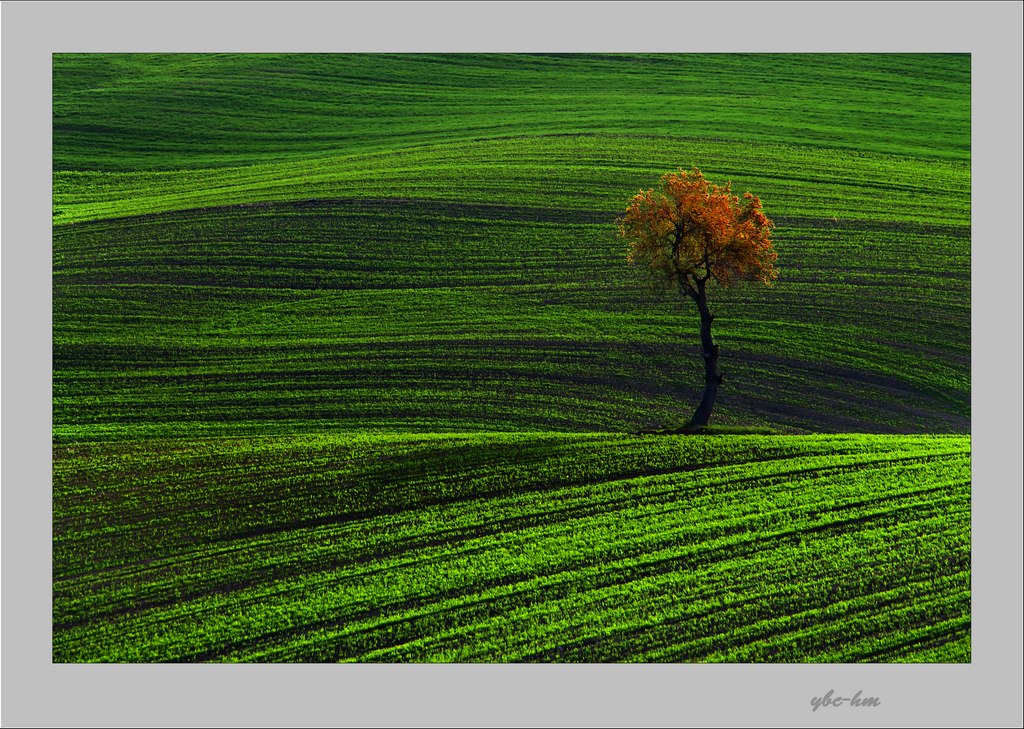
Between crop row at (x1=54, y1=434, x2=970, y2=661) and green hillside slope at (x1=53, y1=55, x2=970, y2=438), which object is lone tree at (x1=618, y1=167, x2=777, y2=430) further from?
green hillside slope at (x1=53, y1=55, x2=970, y2=438)

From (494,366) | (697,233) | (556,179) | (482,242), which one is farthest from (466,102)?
(697,233)

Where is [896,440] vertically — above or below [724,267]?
below

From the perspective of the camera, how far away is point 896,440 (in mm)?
32688

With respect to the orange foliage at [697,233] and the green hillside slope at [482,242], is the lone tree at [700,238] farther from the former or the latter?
the green hillside slope at [482,242]

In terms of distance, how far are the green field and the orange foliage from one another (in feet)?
17.4

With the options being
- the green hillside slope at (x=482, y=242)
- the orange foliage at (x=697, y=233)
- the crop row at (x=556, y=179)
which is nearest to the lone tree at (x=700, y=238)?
the orange foliage at (x=697, y=233)

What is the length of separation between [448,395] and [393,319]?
5874 millimetres

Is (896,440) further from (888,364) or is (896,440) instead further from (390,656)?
(390,656)

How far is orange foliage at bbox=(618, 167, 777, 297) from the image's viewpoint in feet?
106

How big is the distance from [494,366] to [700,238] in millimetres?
9504

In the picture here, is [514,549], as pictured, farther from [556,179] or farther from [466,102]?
[466,102]

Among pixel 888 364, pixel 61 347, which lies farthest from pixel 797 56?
pixel 61 347

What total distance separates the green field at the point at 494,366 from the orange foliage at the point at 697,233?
5305 mm

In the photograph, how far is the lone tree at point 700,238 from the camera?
32.3 metres
